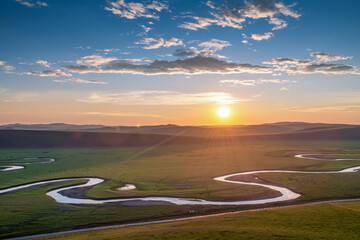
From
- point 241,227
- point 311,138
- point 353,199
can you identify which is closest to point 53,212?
point 241,227

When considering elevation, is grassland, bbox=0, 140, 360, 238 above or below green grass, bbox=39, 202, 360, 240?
below

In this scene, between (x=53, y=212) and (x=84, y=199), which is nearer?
(x=53, y=212)

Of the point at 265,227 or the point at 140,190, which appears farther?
the point at 140,190

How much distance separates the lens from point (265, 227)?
Answer: 28.4 metres

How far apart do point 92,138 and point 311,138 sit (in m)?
132

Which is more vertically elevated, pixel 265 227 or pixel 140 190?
pixel 265 227

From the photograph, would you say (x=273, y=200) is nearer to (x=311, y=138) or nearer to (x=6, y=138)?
(x=6, y=138)

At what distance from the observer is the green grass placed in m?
25.6

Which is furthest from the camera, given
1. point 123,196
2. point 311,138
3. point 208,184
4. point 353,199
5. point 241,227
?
point 311,138

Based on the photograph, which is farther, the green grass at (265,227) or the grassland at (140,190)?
the grassland at (140,190)

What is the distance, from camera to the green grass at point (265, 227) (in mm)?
25609

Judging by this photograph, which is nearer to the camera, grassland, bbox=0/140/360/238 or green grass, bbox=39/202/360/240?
green grass, bbox=39/202/360/240

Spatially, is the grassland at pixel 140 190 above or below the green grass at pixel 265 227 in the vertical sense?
below

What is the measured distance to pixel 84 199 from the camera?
4588cm
